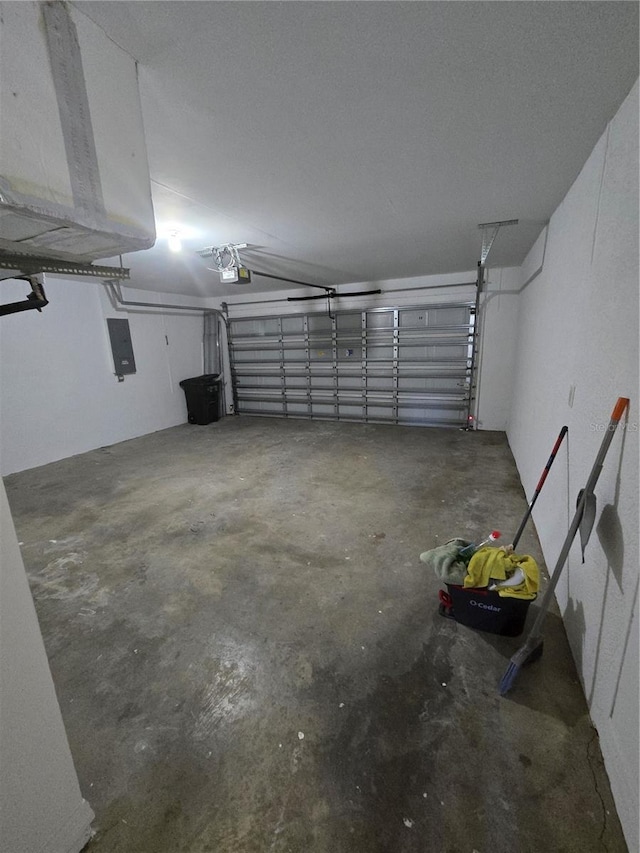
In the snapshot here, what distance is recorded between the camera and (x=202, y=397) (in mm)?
6484

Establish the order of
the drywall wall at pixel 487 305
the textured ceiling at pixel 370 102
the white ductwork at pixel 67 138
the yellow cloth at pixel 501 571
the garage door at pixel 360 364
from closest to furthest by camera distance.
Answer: the white ductwork at pixel 67 138
the textured ceiling at pixel 370 102
the yellow cloth at pixel 501 571
the drywall wall at pixel 487 305
the garage door at pixel 360 364

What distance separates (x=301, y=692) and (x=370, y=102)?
101 inches

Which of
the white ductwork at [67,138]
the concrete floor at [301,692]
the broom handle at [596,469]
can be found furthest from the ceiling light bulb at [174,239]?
the broom handle at [596,469]

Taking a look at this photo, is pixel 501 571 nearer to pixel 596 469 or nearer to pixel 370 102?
pixel 596 469

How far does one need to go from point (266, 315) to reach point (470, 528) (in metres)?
5.58

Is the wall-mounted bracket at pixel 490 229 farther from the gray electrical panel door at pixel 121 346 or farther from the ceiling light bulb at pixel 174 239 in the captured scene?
the gray electrical panel door at pixel 121 346

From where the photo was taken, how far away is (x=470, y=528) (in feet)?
8.68

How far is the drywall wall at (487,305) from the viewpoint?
4.99m

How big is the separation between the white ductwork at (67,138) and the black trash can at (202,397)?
5.29m

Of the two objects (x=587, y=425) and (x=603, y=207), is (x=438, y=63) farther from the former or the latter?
(x=587, y=425)

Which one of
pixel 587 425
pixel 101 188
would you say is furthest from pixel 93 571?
pixel 587 425

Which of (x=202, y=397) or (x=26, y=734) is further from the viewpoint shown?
(x=202, y=397)

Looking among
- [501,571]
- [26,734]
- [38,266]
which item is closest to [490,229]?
[501,571]

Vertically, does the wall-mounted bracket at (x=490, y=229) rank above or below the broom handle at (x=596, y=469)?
above
